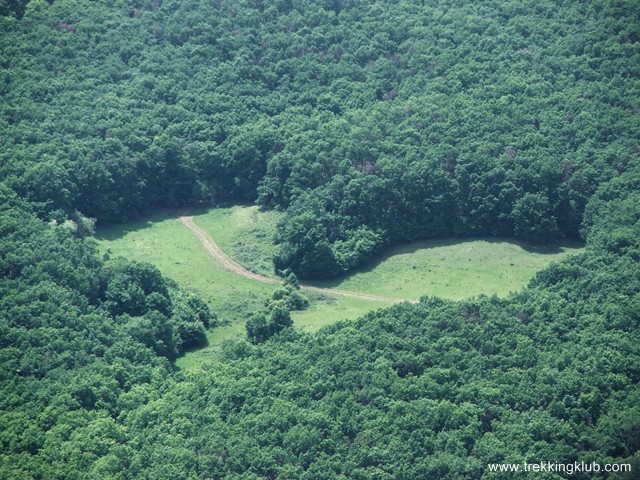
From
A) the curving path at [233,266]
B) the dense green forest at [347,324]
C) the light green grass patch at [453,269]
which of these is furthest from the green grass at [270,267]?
the dense green forest at [347,324]

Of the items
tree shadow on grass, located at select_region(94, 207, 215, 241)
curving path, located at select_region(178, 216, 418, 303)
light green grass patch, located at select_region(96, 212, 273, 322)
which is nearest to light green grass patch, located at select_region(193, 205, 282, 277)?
curving path, located at select_region(178, 216, 418, 303)

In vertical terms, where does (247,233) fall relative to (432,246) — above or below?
above

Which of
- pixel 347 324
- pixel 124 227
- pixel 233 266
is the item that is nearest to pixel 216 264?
pixel 233 266

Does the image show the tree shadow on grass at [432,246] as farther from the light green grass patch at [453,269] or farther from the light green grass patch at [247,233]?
the light green grass patch at [247,233]

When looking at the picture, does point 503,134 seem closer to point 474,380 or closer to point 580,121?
point 580,121

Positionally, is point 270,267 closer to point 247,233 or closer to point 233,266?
point 233,266

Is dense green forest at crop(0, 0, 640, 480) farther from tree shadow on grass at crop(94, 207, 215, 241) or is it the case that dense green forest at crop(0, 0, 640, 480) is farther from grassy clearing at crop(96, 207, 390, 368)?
grassy clearing at crop(96, 207, 390, 368)

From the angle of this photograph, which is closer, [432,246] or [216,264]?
[216,264]

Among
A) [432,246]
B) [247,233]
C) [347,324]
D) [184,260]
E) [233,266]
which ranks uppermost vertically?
[247,233]
